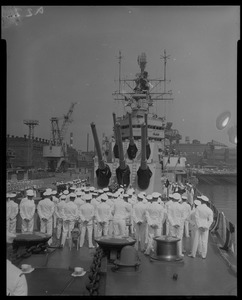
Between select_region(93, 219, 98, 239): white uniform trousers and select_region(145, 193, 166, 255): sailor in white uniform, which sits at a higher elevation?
Answer: select_region(145, 193, 166, 255): sailor in white uniform

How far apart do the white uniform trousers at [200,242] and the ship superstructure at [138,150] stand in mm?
2999

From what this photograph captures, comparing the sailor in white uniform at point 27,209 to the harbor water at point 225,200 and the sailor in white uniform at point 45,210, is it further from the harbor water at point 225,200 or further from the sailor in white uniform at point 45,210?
the harbor water at point 225,200

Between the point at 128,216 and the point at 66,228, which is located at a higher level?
the point at 128,216

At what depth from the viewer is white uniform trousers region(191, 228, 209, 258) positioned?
591 centimetres

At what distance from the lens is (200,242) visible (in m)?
6.09

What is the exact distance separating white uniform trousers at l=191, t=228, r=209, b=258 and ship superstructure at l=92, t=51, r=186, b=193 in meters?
3.00

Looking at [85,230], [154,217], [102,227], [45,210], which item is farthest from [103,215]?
[45,210]

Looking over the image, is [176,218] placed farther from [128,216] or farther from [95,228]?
[95,228]

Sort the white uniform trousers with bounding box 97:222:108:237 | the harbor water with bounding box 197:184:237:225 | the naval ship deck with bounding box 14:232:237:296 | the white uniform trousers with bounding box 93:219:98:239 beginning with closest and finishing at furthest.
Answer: the naval ship deck with bounding box 14:232:237:296
the white uniform trousers with bounding box 97:222:108:237
the white uniform trousers with bounding box 93:219:98:239
the harbor water with bounding box 197:184:237:225

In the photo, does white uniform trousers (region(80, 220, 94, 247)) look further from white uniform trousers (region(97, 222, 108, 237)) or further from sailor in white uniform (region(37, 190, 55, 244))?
sailor in white uniform (region(37, 190, 55, 244))

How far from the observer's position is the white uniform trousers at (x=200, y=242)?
19.4ft

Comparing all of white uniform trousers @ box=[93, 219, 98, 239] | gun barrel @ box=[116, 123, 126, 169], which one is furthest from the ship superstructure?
white uniform trousers @ box=[93, 219, 98, 239]

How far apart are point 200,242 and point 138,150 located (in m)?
4.94

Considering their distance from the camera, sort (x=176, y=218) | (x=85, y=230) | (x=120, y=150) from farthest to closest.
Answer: (x=120, y=150) → (x=85, y=230) → (x=176, y=218)
